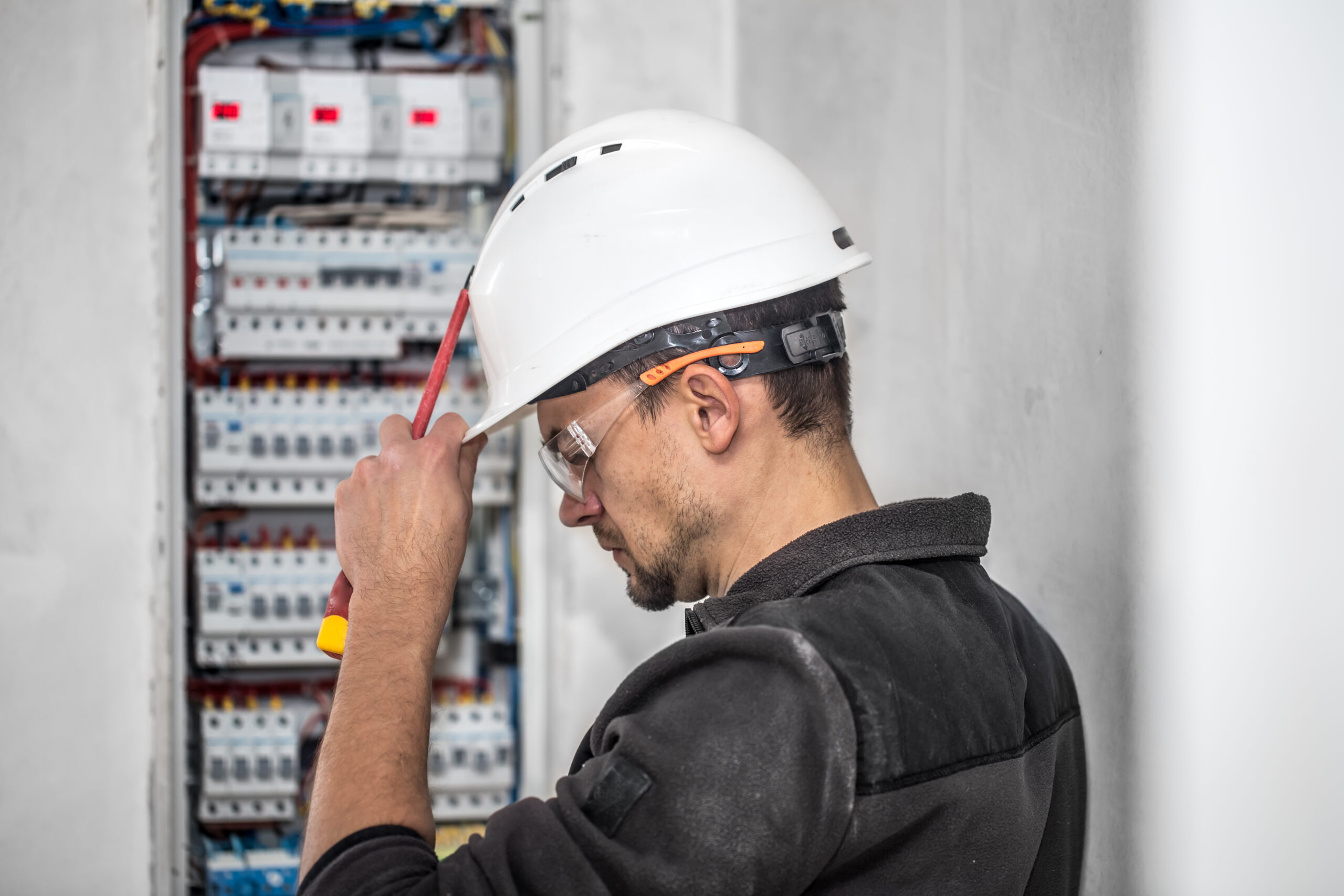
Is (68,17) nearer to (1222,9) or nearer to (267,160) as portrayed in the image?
(267,160)

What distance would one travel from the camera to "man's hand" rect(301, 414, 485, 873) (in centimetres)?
88

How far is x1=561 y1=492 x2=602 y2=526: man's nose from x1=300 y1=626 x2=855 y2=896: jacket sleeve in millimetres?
398

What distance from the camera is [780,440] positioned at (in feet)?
Answer: 3.53

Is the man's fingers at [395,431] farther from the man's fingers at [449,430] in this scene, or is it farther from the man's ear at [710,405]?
the man's ear at [710,405]

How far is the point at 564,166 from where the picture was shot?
1.16 metres

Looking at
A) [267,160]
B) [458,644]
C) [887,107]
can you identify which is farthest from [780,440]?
[267,160]

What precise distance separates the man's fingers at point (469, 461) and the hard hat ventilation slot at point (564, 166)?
0.31 meters

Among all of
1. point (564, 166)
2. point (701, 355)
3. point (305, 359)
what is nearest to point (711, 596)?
point (701, 355)

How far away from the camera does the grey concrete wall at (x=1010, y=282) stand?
3.44ft

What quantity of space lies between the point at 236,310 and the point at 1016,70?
73.3 inches

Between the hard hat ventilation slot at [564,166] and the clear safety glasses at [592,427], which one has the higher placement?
the hard hat ventilation slot at [564,166]

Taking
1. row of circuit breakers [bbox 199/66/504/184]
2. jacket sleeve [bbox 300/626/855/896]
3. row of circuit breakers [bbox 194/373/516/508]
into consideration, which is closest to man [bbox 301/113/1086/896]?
jacket sleeve [bbox 300/626/855/896]

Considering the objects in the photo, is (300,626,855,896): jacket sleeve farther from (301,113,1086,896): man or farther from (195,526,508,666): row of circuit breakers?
(195,526,508,666): row of circuit breakers

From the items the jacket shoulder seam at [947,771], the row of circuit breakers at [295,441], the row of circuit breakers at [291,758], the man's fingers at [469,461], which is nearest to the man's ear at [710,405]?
the man's fingers at [469,461]
